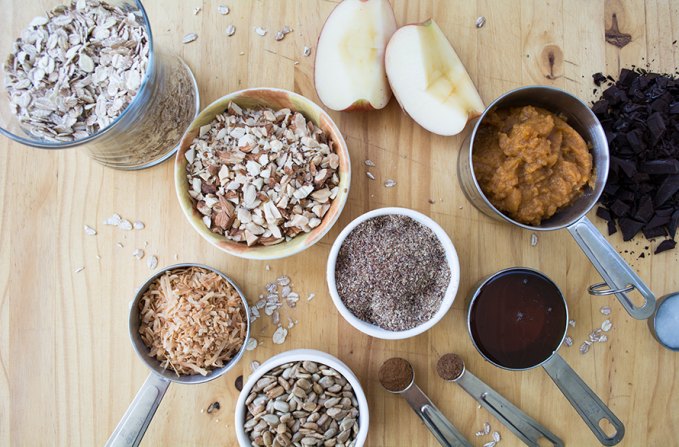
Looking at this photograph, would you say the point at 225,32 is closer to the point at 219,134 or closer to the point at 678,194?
the point at 219,134

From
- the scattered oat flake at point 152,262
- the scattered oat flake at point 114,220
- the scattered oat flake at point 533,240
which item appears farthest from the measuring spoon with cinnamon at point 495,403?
the scattered oat flake at point 114,220

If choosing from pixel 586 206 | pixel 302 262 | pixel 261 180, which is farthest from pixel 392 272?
pixel 586 206

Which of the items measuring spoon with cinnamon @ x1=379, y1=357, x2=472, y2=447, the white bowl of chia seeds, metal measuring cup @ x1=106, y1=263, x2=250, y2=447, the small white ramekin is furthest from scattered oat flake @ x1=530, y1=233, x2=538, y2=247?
metal measuring cup @ x1=106, y1=263, x2=250, y2=447

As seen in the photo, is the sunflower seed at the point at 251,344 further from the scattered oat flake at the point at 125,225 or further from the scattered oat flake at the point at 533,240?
the scattered oat flake at the point at 533,240

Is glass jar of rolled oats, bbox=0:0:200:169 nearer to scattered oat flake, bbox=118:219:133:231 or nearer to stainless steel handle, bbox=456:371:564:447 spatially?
scattered oat flake, bbox=118:219:133:231

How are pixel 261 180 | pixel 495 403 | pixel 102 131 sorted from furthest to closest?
pixel 495 403 → pixel 261 180 → pixel 102 131

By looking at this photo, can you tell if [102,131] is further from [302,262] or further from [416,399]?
[416,399]
